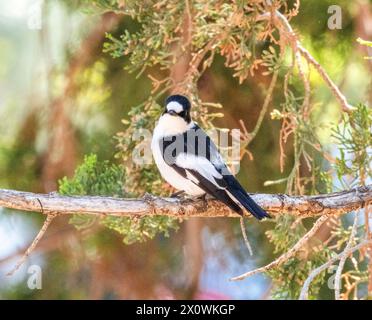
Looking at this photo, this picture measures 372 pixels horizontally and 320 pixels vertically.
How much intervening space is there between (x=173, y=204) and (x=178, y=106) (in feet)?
1.97

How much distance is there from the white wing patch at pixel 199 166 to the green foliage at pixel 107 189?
330mm

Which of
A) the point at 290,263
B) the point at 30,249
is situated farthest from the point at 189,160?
the point at 30,249

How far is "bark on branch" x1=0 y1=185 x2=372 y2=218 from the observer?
313cm

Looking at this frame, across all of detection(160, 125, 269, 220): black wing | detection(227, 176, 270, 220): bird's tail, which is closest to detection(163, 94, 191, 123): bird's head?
detection(160, 125, 269, 220): black wing

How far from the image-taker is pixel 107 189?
3.95 meters

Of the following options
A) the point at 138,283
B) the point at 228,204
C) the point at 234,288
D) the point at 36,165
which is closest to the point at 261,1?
the point at 228,204

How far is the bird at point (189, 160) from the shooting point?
11.6 feet

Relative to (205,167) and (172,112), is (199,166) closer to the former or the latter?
(205,167)

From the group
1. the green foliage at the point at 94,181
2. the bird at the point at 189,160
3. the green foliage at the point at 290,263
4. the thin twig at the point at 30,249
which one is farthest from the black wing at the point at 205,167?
the thin twig at the point at 30,249

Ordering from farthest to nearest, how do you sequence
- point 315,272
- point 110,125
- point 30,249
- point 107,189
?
point 110,125 → point 107,189 → point 315,272 → point 30,249

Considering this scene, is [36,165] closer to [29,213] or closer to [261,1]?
[29,213]

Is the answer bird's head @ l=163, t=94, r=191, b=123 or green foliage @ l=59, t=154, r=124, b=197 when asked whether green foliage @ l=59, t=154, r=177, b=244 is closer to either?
green foliage @ l=59, t=154, r=124, b=197

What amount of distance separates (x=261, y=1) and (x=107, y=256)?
2.00 m

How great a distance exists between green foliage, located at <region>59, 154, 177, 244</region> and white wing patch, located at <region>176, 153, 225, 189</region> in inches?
13.0
